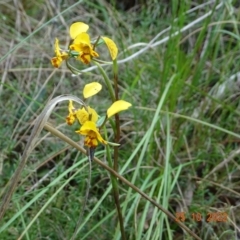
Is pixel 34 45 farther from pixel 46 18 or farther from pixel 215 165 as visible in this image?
pixel 215 165

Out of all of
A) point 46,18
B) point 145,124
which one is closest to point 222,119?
point 145,124

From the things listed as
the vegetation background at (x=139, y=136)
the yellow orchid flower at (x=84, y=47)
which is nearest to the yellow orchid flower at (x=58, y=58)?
the yellow orchid flower at (x=84, y=47)

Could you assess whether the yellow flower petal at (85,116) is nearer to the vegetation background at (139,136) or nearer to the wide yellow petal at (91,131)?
the wide yellow petal at (91,131)

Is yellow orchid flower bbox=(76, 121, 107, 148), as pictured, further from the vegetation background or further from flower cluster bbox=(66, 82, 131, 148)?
the vegetation background

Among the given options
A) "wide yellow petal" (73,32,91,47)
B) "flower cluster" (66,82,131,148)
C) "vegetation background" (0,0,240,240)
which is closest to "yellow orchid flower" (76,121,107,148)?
"flower cluster" (66,82,131,148)

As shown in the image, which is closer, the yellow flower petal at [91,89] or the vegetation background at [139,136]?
the yellow flower petal at [91,89]

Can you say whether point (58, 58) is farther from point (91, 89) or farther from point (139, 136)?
point (139, 136)
